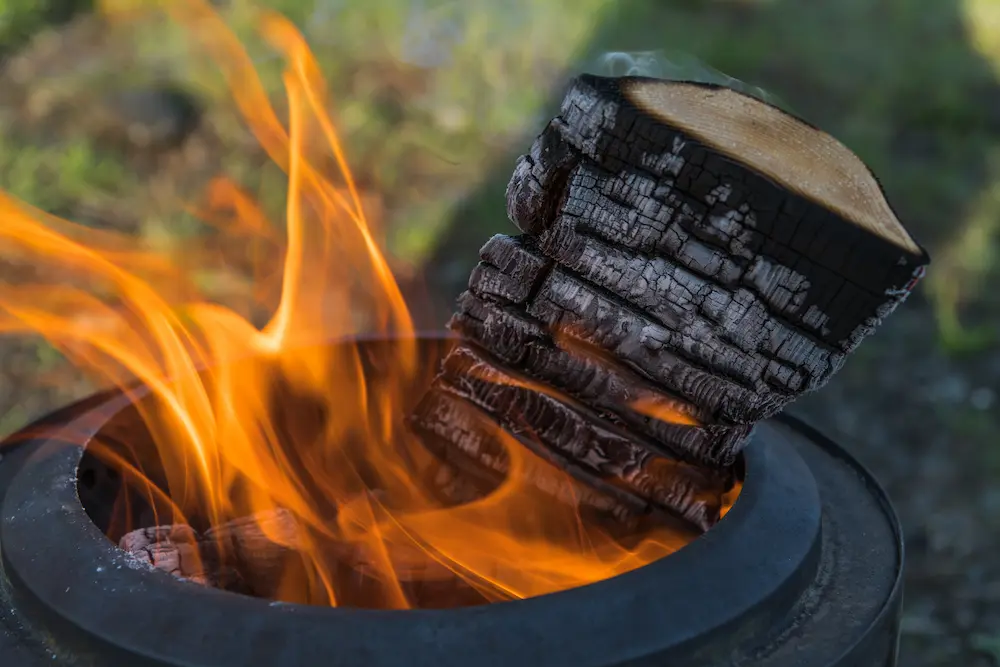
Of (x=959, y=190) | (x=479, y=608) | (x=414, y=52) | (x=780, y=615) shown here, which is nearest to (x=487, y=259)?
(x=479, y=608)

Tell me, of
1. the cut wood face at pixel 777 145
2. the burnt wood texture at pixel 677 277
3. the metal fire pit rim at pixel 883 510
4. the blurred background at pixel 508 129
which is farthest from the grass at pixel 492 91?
the cut wood face at pixel 777 145

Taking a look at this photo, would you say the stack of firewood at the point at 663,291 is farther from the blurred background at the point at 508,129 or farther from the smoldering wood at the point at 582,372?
the blurred background at the point at 508,129

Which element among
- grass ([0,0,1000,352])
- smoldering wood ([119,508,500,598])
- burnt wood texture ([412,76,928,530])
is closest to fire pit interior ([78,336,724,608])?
smoldering wood ([119,508,500,598])

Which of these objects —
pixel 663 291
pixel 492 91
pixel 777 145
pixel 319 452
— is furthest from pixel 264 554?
pixel 492 91

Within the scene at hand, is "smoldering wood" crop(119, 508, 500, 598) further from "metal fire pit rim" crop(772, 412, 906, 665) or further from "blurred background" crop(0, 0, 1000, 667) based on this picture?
"blurred background" crop(0, 0, 1000, 667)

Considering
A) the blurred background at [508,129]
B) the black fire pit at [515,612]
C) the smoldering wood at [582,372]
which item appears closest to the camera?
the black fire pit at [515,612]

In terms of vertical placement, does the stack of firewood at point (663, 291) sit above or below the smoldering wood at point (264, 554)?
above

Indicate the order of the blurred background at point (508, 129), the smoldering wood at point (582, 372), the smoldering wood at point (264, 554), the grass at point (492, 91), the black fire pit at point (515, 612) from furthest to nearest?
the grass at point (492, 91)
the blurred background at point (508, 129)
the smoldering wood at point (264, 554)
the smoldering wood at point (582, 372)
the black fire pit at point (515, 612)
